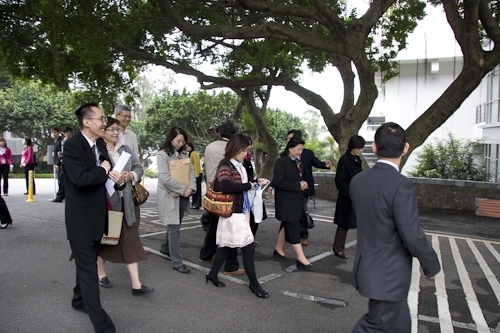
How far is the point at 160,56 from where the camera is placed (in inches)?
485

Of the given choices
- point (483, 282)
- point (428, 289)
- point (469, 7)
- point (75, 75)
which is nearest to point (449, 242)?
point (483, 282)

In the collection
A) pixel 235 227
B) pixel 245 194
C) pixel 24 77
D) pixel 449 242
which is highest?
pixel 24 77

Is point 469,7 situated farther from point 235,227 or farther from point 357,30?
point 235,227

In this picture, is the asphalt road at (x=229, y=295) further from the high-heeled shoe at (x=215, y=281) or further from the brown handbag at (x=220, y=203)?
the brown handbag at (x=220, y=203)

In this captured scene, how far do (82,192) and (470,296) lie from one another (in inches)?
171

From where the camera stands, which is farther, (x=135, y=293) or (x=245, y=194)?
(x=245, y=194)

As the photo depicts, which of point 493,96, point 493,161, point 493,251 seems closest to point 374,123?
point 493,96

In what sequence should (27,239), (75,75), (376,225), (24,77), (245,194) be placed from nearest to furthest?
(376,225) → (245,194) → (27,239) → (24,77) → (75,75)

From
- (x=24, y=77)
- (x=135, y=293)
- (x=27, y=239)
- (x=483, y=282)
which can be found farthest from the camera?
(x=24, y=77)

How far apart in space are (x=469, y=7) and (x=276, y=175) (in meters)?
4.87

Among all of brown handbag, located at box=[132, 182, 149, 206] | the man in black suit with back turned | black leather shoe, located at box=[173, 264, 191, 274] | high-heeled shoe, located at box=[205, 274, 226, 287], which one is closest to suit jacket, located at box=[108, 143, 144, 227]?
brown handbag, located at box=[132, 182, 149, 206]

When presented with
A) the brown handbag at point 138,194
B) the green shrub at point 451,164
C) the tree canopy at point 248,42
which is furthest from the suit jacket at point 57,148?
the green shrub at point 451,164

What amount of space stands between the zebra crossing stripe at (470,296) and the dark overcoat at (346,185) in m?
1.54

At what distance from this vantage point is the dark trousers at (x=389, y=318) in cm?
275
